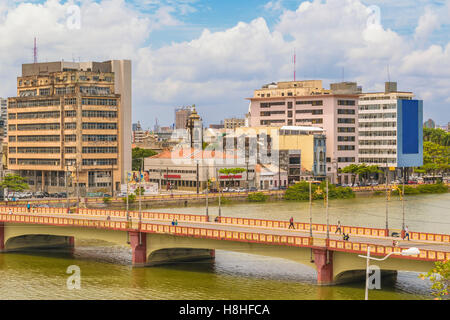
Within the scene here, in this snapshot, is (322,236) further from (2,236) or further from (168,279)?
Result: (2,236)

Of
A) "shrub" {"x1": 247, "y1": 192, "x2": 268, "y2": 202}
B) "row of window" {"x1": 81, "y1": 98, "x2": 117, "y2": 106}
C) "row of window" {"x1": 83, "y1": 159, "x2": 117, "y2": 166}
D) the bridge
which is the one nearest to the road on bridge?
the bridge

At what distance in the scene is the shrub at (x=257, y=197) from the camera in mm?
159125

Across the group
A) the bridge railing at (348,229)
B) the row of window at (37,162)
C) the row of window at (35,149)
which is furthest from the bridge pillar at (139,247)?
the row of window at (35,149)

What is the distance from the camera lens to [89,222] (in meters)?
83.2

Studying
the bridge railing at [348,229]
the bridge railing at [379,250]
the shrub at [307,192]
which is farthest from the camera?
the shrub at [307,192]

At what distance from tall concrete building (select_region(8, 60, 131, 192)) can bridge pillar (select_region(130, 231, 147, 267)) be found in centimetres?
7816

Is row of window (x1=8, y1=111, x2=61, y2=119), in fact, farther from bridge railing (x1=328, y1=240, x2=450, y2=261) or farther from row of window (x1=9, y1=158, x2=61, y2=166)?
bridge railing (x1=328, y1=240, x2=450, y2=261)

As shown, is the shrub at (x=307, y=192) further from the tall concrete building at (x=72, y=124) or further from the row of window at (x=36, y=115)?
the row of window at (x=36, y=115)

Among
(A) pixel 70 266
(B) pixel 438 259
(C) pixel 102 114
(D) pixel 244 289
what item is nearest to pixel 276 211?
(C) pixel 102 114

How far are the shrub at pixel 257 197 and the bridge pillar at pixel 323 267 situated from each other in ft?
305

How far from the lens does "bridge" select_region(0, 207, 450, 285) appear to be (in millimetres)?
63688

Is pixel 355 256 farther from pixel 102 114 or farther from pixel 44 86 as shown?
pixel 44 86
